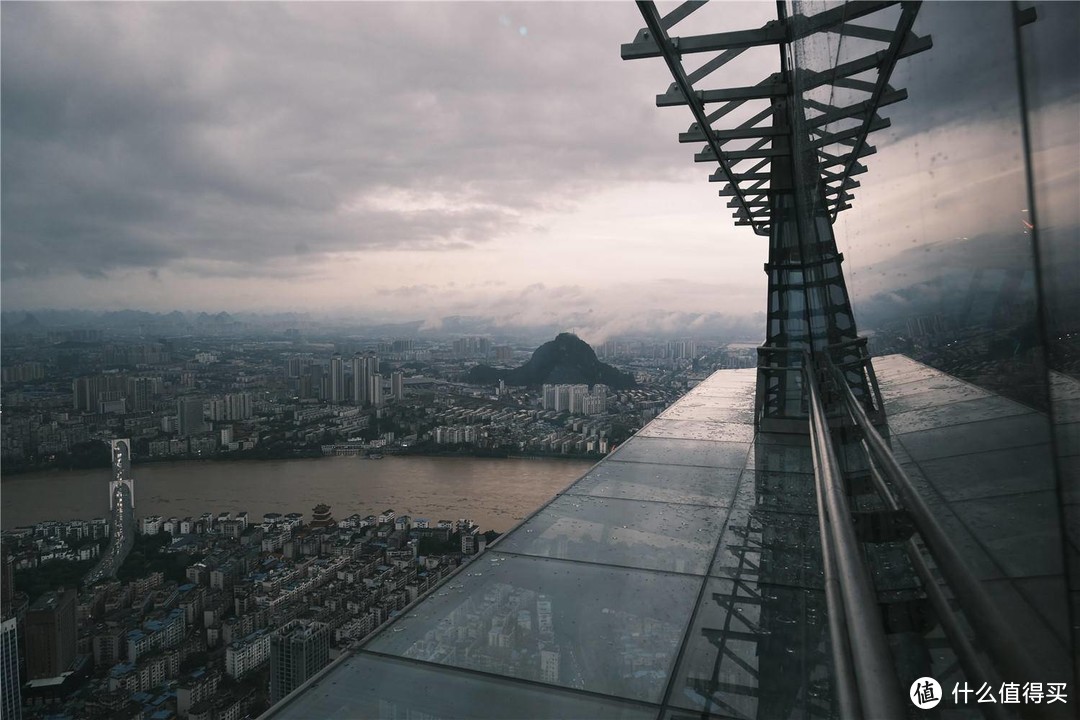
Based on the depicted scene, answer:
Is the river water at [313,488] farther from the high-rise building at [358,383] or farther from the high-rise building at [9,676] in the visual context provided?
the high-rise building at [9,676]

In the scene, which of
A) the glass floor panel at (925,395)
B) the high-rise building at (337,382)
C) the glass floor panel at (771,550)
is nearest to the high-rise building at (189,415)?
the high-rise building at (337,382)

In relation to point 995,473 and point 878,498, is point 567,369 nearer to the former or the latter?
point 878,498

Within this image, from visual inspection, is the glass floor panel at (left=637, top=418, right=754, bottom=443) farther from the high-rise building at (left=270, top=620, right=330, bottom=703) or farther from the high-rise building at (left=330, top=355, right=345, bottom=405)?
the high-rise building at (left=330, top=355, right=345, bottom=405)

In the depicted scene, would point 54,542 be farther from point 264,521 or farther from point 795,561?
point 795,561

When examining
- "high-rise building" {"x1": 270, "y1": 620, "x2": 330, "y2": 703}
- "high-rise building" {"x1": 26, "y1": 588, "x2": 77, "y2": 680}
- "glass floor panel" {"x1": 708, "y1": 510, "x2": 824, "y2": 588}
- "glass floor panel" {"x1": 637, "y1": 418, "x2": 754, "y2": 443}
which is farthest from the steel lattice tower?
"high-rise building" {"x1": 26, "y1": 588, "x2": 77, "y2": 680}

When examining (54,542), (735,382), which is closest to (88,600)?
(54,542)

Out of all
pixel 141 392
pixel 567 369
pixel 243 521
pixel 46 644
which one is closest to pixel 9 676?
pixel 46 644
